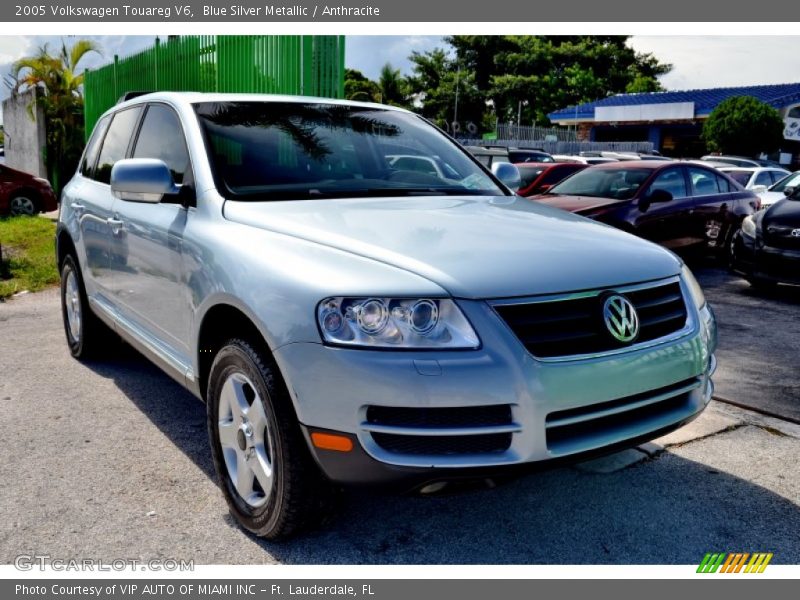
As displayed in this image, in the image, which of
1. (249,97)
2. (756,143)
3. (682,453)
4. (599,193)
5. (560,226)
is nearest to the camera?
(560,226)

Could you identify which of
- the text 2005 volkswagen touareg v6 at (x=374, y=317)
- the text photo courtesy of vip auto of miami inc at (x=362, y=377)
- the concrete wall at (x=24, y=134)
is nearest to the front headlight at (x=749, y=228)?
the text photo courtesy of vip auto of miami inc at (x=362, y=377)

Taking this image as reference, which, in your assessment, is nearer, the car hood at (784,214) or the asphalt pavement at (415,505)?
the asphalt pavement at (415,505)

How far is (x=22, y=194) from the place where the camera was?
14.7 metres

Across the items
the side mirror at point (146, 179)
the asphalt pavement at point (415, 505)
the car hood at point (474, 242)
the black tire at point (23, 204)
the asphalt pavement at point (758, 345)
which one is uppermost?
the side mirror at point (146, 179)

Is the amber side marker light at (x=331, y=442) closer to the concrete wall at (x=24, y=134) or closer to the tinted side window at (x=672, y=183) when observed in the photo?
the tinted side window at (x=672, y=183)

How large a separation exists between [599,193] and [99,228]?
6.43 m

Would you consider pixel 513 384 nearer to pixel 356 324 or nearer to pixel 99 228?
pixel 356 324

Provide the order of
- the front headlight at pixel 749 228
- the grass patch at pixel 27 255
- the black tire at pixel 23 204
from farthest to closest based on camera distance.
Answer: the black tire at pixel 23 204
the grass patch at pixel 27 255
the front headlight at pixel 749 228

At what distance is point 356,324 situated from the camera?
249cm

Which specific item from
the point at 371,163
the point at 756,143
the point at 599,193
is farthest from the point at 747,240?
the point at 756,143

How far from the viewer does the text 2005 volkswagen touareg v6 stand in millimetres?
2459

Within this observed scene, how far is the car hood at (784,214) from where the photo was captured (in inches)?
306

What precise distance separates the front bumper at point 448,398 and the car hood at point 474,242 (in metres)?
0.20

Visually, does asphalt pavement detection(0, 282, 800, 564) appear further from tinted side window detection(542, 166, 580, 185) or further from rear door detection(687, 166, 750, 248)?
tinted side window detection(542, 166, 580, 185)
